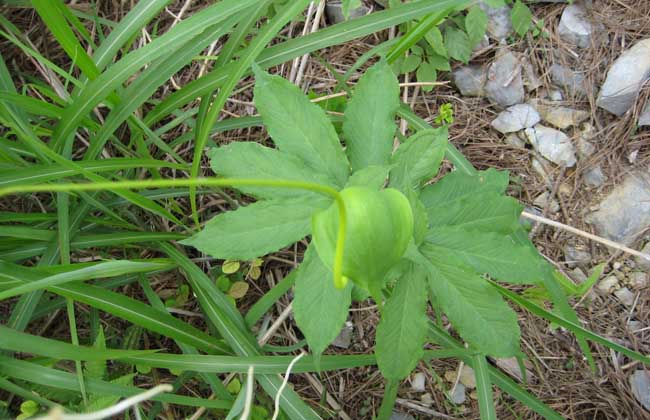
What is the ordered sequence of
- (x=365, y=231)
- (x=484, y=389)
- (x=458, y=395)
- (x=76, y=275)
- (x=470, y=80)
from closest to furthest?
(x=365, y=231), (x=76, y=275), (x=484, y=389), (x=458, y=395), (x=470, y=80)

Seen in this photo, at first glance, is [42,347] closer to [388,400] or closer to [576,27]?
[388,400]

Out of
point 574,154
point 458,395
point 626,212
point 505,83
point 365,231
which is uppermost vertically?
point 365,231

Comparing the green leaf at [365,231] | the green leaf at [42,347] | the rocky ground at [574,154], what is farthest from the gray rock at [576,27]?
the green leaf at [42,347]

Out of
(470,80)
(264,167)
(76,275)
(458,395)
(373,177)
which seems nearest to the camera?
(373,177)

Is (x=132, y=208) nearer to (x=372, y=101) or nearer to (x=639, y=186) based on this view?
(x=372, y=101)

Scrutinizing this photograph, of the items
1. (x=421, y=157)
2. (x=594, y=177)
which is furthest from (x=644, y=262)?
(x=421, y=157)

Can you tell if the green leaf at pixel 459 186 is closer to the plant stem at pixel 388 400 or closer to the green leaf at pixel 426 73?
the plant stem at pixel 388 400

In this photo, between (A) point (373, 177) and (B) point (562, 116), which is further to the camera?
(B) point (562, 116)
